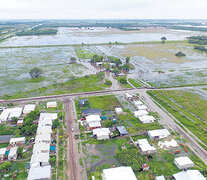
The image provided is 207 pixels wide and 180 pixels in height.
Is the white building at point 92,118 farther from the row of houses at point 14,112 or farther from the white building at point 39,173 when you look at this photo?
the row of houses at point 14,112

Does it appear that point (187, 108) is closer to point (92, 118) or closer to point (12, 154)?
point (92, 118)

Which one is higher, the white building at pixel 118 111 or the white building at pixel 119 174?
the white building at pixel 118 111

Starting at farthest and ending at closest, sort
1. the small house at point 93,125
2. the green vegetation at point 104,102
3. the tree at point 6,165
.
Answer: the green vegetation at point 104,102
the small house at point 93,125
the tree at point 6,165

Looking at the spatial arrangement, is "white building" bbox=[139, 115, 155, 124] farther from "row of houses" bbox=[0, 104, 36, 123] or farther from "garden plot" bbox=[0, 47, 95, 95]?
"garden plot" bbox=[0, 47, 95, 95]

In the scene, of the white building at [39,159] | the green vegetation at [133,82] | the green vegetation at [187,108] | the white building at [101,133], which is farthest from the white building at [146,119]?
the white building at [39,159]

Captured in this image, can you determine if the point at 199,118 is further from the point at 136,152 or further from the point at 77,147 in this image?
the point at 77,147
